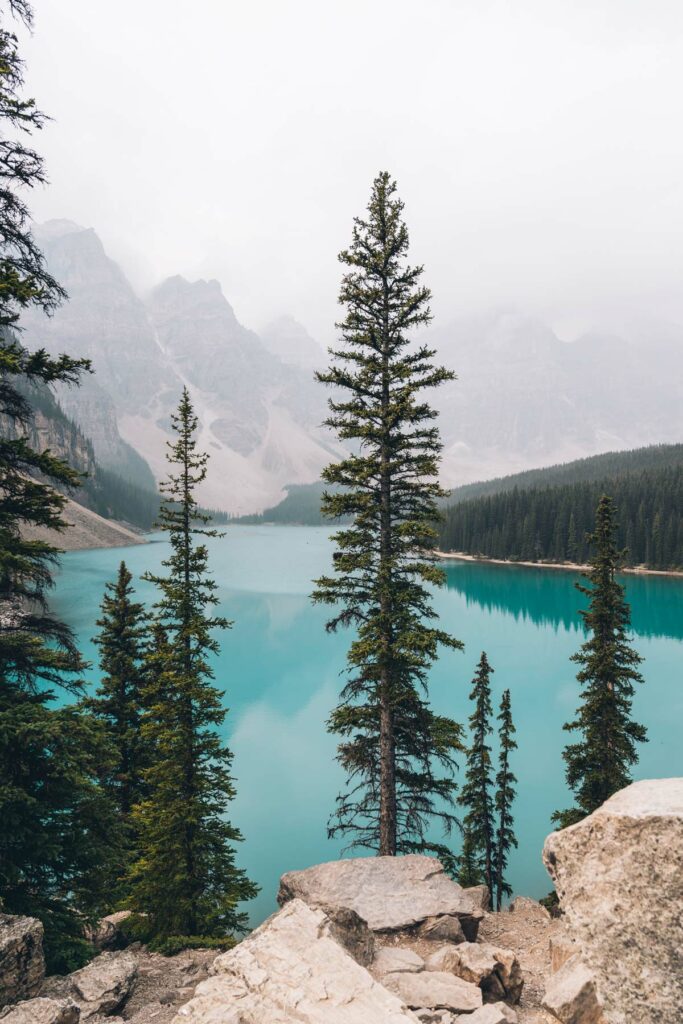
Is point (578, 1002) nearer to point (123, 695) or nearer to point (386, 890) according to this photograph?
point (386, 890)

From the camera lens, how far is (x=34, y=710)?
9461 millimetres

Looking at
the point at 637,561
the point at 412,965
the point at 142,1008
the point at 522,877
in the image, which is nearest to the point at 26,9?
the point at 142,1008

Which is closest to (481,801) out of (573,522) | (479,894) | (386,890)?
(479,894)

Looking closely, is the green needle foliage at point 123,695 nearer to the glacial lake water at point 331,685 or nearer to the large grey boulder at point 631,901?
the glacial lake water at point 331,685

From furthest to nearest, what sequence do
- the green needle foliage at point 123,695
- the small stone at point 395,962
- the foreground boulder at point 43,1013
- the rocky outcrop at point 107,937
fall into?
the green needle foliage at point 123,695 → the rocky outcrop at point 107,937 → the small stone at point 395,962 → the foreground boulder at point 43,1013

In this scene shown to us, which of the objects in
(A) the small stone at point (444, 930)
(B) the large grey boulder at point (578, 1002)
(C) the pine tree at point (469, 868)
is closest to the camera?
(B) the large grey boulder at point (578, 1002)

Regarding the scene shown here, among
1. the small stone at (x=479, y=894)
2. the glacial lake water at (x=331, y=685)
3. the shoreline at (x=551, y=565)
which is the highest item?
the shoreline at (x=551, y=565)

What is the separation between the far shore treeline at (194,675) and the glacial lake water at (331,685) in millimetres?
5714

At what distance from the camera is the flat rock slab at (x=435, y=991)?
23.8 ft

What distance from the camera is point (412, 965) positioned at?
8.82 meters

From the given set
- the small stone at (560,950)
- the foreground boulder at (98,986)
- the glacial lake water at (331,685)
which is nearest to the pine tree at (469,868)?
the glacial lake water at (331,685)

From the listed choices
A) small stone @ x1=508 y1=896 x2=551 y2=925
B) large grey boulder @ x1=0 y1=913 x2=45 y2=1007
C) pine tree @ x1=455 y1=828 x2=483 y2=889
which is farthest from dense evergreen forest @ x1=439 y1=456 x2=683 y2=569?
large grey boulder @ x1=0 y1=913 x2=45 y2=1007

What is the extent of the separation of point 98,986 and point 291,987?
493cm

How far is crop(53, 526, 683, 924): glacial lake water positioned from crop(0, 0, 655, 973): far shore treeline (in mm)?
5714
